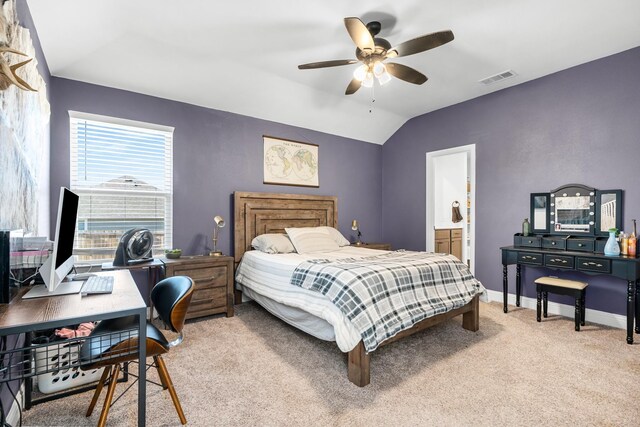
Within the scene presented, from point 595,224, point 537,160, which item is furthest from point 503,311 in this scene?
point 537,160

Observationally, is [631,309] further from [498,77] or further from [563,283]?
[498,77]

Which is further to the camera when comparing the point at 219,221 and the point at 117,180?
the point at 219,221

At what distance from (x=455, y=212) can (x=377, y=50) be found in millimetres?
4269

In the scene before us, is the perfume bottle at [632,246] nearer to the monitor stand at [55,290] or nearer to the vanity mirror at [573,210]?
the vanity mirror at [573,210]

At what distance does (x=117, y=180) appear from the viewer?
11.2ft

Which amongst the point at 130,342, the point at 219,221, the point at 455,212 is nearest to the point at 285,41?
the point at 219,221

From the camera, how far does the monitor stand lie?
5.06ft

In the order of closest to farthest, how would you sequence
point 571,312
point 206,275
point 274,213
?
1. point 206,275
2. point 571,312
3. point 274,213

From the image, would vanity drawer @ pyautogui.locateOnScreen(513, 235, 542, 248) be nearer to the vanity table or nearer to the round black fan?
the vanity table

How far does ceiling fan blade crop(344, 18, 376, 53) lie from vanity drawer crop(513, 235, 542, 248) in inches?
113

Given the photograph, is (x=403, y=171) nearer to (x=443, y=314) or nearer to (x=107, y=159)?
(x=443, y=314)

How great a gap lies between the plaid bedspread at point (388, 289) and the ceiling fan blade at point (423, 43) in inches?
70.3

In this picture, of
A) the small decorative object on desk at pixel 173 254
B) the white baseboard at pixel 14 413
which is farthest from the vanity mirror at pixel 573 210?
the white baseboard at pixel 14 413

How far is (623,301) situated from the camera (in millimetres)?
3209
